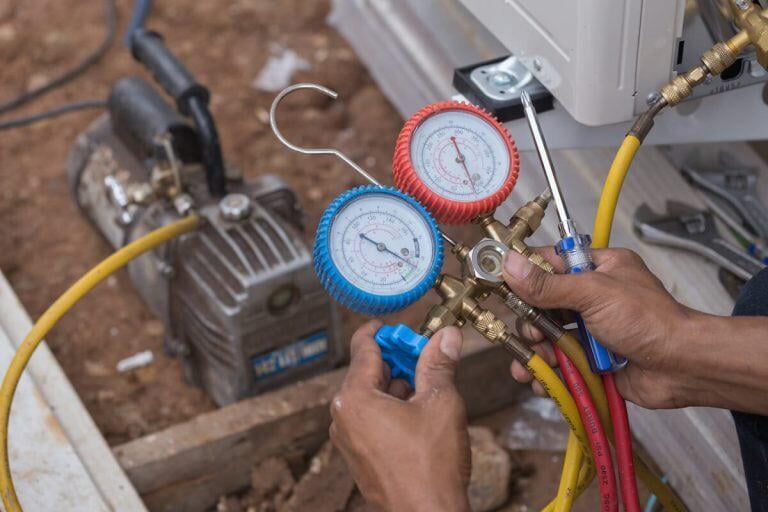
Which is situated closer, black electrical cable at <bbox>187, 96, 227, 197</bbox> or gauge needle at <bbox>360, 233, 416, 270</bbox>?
gauge needle at <bbox>360, 233, 416, 270</bbox>

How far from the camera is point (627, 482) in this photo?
3.61ft

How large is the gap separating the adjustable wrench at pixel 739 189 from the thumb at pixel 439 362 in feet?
2.48

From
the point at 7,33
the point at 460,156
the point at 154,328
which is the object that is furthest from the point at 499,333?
the point at 7,33

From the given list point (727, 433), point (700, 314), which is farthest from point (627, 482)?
point (727, 433)

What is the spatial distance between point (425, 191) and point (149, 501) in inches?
28.3

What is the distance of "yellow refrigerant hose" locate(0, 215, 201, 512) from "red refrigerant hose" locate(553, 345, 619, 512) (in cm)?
70

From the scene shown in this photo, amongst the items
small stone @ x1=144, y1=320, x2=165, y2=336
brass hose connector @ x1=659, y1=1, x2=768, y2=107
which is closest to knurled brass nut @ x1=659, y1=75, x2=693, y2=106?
brass hose connector @ x1=659, y1=1, x2=768, y2=107

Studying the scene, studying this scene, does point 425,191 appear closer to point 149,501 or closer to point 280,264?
point 280,264

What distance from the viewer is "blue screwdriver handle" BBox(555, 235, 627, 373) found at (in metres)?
1.11

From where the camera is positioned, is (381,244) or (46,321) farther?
(46,321)

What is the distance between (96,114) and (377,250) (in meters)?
1.43

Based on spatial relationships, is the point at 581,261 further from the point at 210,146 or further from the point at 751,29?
the point at 210,146

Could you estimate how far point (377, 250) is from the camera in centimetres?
111

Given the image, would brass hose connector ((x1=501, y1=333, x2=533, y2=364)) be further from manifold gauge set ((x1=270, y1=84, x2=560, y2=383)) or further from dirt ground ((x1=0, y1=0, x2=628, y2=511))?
dirt ground ((x1=0, y1=0, x2=628, y2=511))
